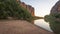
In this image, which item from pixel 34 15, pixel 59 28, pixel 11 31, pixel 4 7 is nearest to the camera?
pixel 59 28

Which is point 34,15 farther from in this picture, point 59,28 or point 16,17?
point 59,28

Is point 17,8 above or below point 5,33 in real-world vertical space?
above

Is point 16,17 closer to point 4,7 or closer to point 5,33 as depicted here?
point 4,7

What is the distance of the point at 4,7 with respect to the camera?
8.62 meters

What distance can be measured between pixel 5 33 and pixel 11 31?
398 millimetres

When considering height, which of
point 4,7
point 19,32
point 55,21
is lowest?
point 19,32

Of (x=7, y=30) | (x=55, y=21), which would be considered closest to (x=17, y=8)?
(x=7, y=30)

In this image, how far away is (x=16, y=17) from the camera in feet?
30.3

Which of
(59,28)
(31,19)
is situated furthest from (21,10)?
(59,28)

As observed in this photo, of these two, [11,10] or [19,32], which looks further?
[11,10]

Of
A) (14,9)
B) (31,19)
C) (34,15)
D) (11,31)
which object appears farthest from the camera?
(34,15)

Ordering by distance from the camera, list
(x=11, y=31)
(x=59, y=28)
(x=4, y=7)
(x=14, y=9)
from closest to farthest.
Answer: (x=59, y=28), (x=11, y=31), (x=4, y=7), (x=14, y=9)

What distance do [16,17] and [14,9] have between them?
1.73 ft

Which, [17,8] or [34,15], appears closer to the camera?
[17,8]
